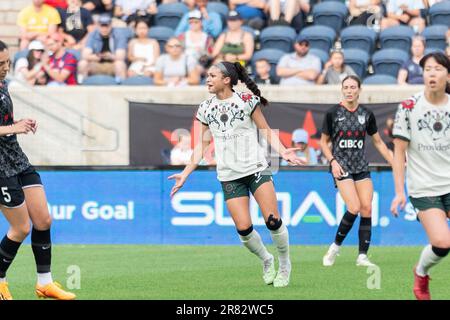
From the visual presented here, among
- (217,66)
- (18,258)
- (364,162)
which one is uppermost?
(217,66)

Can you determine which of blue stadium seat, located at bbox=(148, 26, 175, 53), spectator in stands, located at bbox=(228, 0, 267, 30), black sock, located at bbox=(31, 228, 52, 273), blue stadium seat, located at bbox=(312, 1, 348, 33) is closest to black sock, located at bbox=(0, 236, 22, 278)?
black sock, located at bbox=(31, 228, 52, 273)

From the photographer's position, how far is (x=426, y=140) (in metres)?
9.49

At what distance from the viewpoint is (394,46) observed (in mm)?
21750

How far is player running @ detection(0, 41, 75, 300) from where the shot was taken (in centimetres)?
1003

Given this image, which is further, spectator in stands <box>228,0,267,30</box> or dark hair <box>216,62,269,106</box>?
spectator in stands <box>228,0,267,30</box>

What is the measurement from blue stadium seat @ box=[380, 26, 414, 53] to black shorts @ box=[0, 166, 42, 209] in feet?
41.7

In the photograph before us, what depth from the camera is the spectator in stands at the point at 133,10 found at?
2266 centimetres

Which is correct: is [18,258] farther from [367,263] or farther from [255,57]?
[255,57]

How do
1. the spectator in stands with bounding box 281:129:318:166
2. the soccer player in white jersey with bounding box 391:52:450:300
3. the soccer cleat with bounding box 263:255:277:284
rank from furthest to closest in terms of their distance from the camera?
the spectator in stands with bounding box 281:129:318:166
the soccer cleat with bounding box 263:255:277:284
the soccer player in white jersey with bounding box 391:52:450:300

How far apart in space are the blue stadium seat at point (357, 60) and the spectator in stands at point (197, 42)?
2628 millimetres

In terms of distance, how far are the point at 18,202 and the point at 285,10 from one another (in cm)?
1306

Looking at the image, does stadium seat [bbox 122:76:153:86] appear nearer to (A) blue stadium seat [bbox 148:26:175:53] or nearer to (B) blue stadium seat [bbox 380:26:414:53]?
(A) blue stadium seat [bbox 148:26:175:53]

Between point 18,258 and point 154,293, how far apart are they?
16.6 ft

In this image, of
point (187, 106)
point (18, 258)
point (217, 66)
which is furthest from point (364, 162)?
point (187, 106)
